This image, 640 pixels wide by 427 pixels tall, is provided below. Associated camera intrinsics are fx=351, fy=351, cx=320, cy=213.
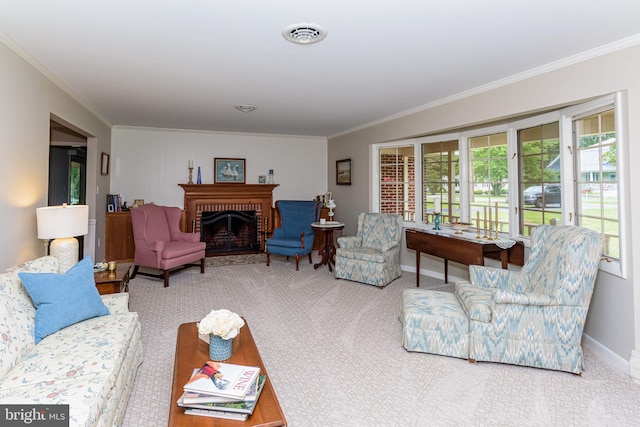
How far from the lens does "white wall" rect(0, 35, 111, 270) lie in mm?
2449

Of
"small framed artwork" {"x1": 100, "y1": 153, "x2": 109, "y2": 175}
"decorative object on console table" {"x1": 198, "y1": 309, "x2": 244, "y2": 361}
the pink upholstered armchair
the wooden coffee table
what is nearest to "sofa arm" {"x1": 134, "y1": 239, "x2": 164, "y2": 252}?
the pink upholstered armchair

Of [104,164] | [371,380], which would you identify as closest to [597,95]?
[371,380]

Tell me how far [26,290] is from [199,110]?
311 centimetres

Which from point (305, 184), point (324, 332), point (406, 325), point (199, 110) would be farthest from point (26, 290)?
point (305, 184)

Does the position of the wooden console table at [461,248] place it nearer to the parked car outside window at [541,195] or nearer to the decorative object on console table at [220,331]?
the parked car outside window at [541,195]

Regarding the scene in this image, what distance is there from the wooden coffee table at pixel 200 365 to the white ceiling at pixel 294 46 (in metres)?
1.92

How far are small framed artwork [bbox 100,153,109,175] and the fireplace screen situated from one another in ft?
5.41

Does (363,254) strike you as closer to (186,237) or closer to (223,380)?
(186,237)

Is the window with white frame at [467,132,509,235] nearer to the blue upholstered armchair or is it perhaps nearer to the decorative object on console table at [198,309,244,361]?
the blue upholstered armchair

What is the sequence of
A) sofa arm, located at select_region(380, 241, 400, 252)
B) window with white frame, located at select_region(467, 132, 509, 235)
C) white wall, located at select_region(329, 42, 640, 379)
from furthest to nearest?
sofa arm, located at select_region(380, 241, 400, 252) < window with white frame, located at select_region(467, 132, 509, 235) < white wall, located at select_region(329, 42, 640, 379)

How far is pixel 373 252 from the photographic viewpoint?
455cm

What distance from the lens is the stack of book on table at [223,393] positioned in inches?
53.9

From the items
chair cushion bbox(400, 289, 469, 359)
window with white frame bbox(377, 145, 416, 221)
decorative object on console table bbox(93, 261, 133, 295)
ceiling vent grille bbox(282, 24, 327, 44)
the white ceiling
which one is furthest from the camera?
window with white frame bbox(377, 145, 416, 221)

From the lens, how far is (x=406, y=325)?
2619 mm
